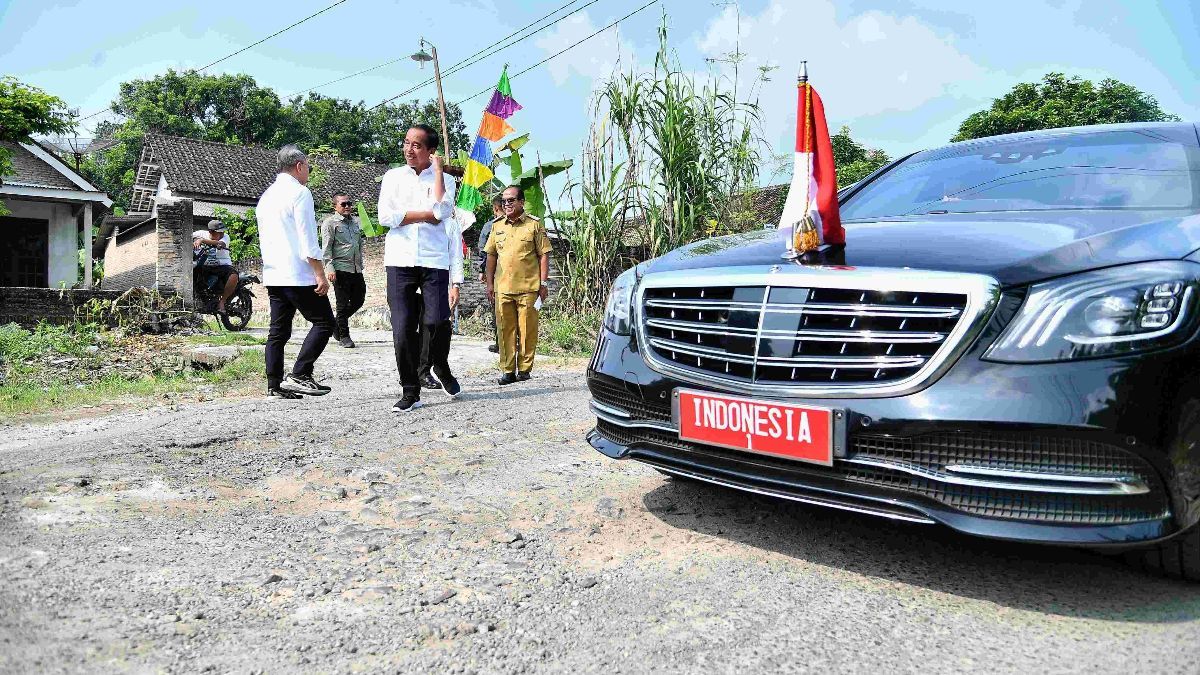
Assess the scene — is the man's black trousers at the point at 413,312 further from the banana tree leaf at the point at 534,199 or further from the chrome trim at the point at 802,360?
the banana tree leaf at the point at 534,199

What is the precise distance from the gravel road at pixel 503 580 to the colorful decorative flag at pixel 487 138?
6.63 meters

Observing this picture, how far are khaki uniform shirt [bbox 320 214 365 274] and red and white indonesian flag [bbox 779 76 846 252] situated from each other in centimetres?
766

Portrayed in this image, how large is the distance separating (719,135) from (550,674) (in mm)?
8168

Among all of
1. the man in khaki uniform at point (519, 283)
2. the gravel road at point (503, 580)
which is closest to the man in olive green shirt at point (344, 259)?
the man in khaki uniform at point (519, 283)

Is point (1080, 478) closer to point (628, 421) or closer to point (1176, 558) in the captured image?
point (1176, 558)

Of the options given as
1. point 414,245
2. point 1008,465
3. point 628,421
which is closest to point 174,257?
point 414,245

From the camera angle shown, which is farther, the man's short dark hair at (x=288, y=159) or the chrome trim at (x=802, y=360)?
the man's short dark hair at (x=288, y=159)

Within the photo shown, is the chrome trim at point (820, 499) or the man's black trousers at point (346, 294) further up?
the man's black trousers at point (346, 294)

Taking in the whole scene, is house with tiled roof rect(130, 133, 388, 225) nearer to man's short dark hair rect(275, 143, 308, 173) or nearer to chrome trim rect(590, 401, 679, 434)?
man's short dark hair rect(275, 143, 308, 173)

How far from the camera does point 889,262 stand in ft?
8.49

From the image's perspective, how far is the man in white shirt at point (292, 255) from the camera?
5.96 meters

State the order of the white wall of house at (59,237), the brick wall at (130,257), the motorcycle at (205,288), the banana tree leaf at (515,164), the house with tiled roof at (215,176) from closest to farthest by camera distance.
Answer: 1. the banana tree leaf at (515,164)
2. the motorcycle at (205,288)
3. the brick wall at (130,257)
4. the white wall of house at (59,237)
5. the house with tiled roof at (215,176)

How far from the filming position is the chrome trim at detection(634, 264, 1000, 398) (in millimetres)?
2359

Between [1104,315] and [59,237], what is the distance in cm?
2762
